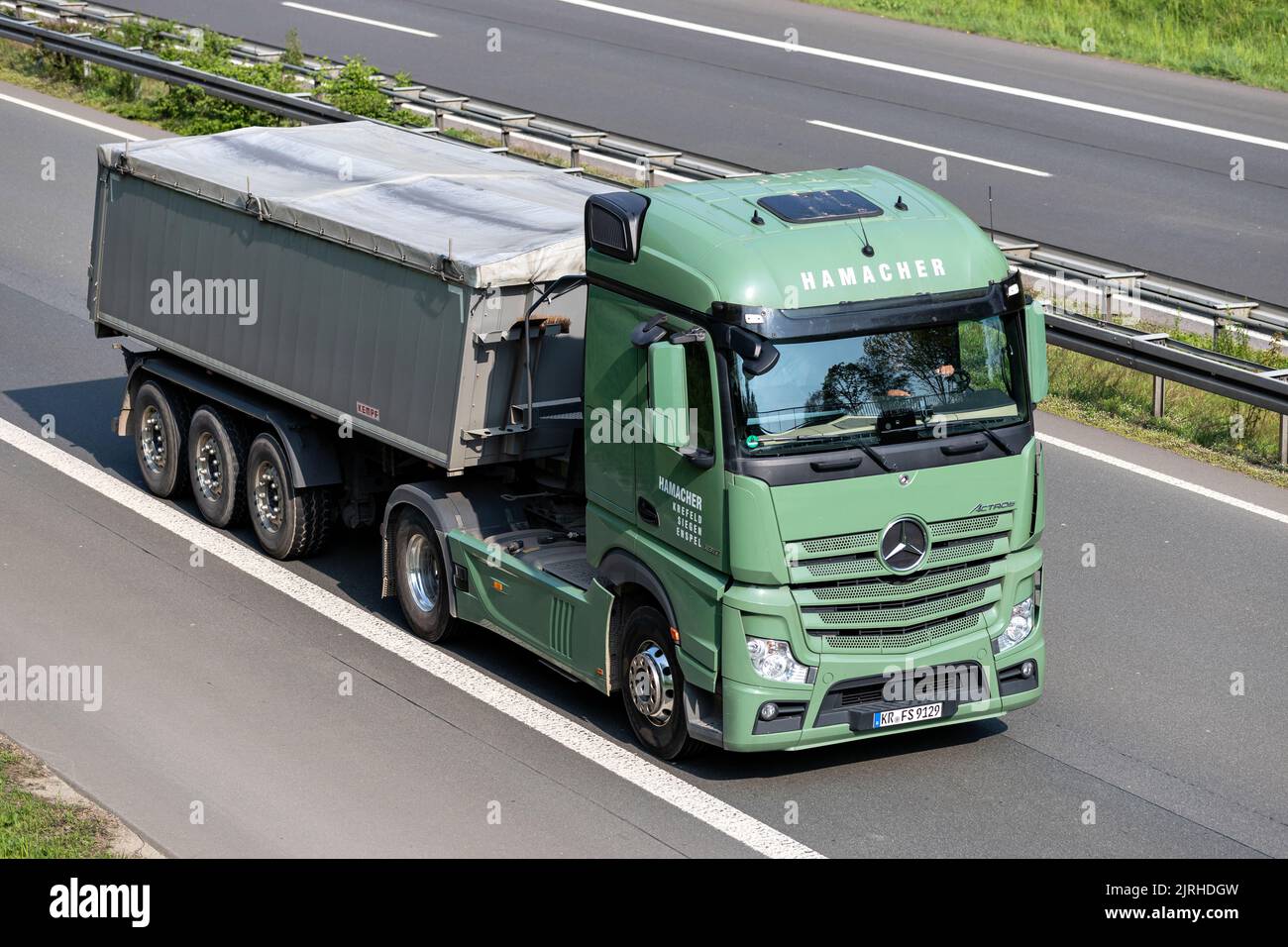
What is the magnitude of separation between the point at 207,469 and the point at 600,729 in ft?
15.8

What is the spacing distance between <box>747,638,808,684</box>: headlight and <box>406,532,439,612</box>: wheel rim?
10.4ft

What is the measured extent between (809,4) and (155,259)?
20.6 metres

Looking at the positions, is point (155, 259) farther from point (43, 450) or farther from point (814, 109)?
point (814, 109)

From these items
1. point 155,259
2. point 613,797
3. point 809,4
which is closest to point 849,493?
point 613,797

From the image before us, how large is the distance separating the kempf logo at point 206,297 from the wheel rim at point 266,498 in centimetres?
112

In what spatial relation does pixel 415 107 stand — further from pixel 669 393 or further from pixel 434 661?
pixel 669 393

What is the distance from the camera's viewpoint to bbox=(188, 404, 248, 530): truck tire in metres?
13.6

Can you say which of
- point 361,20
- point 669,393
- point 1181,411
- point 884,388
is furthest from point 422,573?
point 361,20

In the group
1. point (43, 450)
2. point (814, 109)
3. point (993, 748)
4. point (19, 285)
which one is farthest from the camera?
point (814, 109)

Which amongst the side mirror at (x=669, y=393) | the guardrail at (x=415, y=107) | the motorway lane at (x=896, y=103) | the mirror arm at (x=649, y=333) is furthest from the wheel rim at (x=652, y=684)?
the motorway lane at (x=896, y=103)

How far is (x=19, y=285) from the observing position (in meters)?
19.2

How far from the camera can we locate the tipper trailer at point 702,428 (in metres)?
9.44

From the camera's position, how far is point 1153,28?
29406 mm
